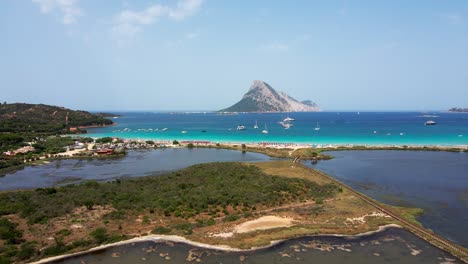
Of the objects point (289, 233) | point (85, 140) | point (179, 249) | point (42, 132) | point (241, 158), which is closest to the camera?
point (179, 249)

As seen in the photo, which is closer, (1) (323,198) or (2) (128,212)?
(2) (128,212)

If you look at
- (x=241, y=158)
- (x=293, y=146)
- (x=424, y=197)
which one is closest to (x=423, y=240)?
(x=424, y=197)

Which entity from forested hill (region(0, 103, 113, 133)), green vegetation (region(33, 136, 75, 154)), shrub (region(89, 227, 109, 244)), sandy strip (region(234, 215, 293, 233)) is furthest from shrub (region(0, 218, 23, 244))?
forested hill (region(0, 103, 113, 133))

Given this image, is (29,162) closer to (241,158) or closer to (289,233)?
(241,158)

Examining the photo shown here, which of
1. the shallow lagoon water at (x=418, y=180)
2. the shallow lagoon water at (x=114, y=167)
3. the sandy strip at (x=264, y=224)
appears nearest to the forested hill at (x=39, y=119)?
the shallow lagoon water at (x=114, y=167)

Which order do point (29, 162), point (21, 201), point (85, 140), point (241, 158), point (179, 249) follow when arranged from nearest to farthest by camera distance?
point (179, 249), point (21, 201), point (29, 162), point (241, 158), point (85, 140)

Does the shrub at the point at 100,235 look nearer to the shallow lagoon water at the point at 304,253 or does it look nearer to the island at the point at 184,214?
the island at the point at 184,214

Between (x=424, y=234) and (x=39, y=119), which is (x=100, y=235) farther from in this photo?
(x=39, y=119)
